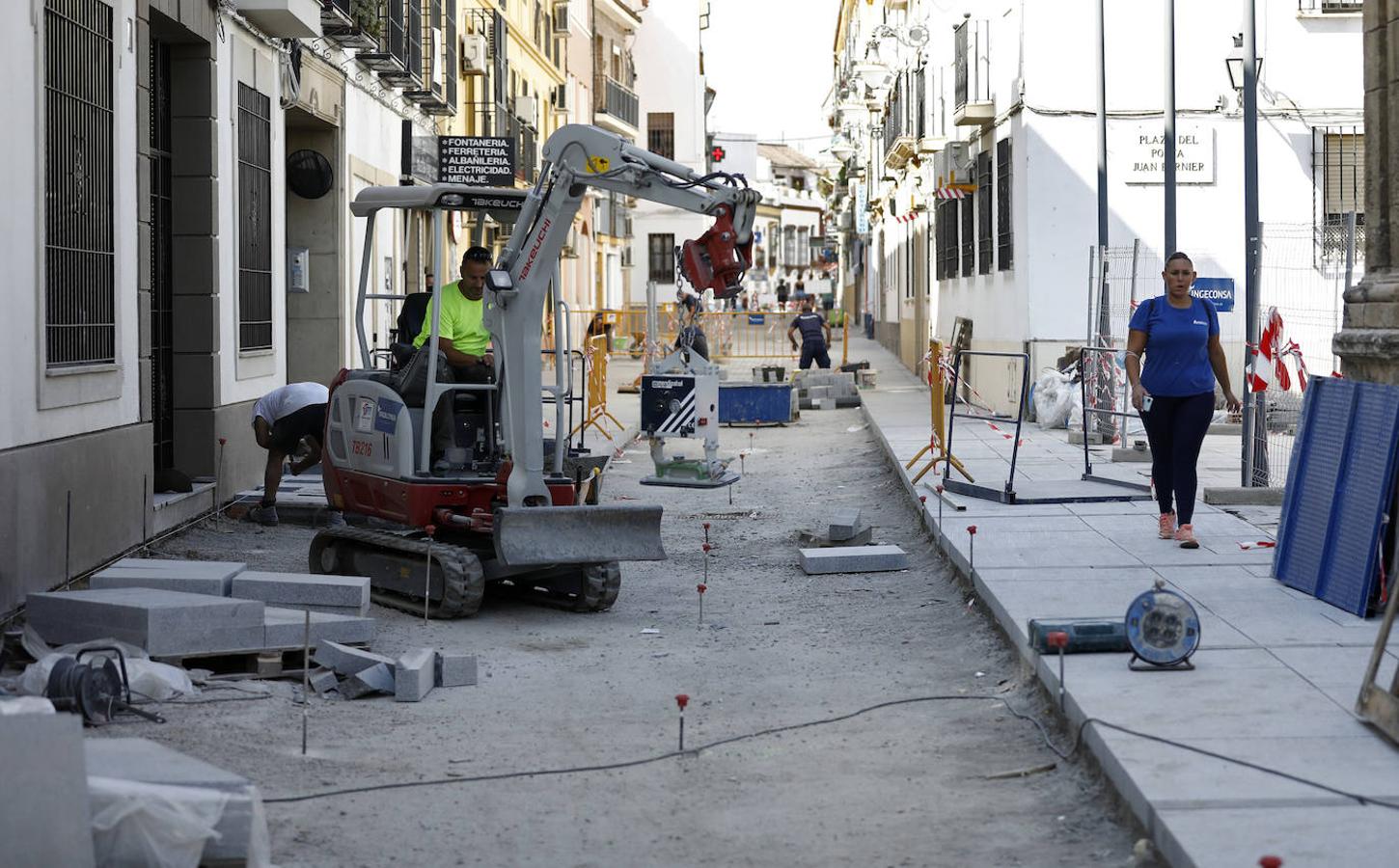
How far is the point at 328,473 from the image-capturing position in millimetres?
10883

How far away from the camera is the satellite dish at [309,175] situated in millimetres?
17703

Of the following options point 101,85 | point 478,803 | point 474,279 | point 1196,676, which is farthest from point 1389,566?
point 101,85

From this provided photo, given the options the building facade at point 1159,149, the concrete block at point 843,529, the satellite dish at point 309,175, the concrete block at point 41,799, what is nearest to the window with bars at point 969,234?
the building facade at point 1159,149

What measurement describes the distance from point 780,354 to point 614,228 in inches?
439

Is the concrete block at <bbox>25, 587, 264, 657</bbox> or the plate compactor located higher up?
the plate compactor

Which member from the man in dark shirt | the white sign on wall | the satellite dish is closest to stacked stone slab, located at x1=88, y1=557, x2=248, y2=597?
the satellite dish

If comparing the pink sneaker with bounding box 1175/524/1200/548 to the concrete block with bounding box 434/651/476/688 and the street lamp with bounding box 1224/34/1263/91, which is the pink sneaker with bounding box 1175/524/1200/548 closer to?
the concrete block with bounding box 434/651/476/688

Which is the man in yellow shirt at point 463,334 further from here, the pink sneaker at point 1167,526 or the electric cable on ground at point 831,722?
the pink sneaker at point 1167,526

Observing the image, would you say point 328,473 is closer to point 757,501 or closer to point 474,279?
point 474,279

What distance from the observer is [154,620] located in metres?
7.26

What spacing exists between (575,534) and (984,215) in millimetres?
16666

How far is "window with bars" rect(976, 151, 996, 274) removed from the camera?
947 inches

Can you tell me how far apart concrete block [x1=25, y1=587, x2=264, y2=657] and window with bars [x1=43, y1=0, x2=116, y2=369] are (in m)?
2.34

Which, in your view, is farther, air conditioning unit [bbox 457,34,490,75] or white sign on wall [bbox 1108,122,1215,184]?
air conditioning unit [bbox 457,34,490,75]
